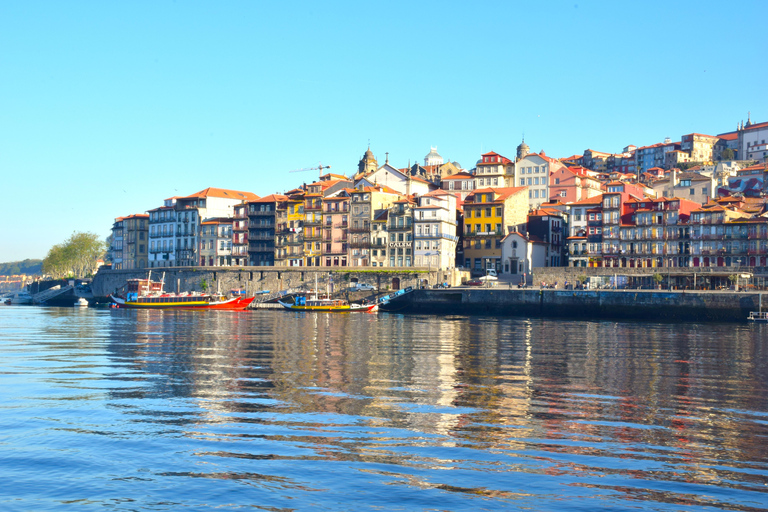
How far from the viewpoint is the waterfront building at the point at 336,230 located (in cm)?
10588

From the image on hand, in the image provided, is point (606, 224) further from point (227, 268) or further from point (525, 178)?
point (227, 268)

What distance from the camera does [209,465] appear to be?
15.3 m

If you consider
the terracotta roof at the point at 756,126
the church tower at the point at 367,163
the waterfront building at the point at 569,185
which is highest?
the terracotta roof at the point at 756,126

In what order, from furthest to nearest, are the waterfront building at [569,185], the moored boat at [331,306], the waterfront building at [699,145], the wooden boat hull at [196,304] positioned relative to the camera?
the waterfront building at [699,145] < the waterfront building at [569,185] < the wooden boat hull at [196,304] < the moored boat at [331,306]

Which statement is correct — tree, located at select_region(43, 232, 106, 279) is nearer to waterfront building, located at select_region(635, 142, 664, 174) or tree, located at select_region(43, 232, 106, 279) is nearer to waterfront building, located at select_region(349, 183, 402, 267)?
waterfront building, located at select_region(349, 183, 402, 267)

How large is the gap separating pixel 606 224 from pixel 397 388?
77.0 metres

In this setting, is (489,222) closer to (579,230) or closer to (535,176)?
(579,230)

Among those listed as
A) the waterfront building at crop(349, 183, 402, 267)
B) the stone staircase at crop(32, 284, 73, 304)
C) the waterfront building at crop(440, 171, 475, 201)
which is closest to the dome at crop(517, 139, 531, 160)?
the waterfront building at crop(440, 171, 475, 201)

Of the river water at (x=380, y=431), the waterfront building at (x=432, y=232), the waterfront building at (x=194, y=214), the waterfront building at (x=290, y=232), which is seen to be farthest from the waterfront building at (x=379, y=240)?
the river water at (x=380, y=431)

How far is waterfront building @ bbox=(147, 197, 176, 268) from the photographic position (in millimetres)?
126125

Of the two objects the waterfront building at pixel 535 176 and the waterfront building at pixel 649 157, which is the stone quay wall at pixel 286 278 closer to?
the waterfront building at pixel 535 176

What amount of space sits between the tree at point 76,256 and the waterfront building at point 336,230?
227 feet

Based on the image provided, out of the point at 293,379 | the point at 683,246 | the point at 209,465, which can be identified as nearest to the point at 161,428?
the point at 209,465

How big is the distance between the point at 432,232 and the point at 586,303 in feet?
88.0
